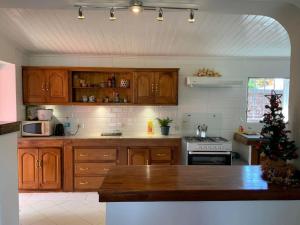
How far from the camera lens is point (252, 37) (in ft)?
10.9

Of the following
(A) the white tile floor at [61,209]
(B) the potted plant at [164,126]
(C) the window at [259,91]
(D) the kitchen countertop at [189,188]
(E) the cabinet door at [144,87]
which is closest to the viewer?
(D) the kitchen countertop at [189,188]

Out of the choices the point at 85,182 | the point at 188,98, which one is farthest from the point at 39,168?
the point at 188,98

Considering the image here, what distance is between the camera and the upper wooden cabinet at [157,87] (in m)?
4.23

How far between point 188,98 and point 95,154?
197cm

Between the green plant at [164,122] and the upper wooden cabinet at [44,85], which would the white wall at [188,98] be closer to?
the green plant at [164,122]

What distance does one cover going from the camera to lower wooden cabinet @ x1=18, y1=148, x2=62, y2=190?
3.91 meters

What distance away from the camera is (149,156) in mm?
4066

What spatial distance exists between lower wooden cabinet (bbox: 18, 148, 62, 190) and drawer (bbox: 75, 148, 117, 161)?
324 mm

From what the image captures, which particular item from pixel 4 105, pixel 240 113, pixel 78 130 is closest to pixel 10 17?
pixel 4 105

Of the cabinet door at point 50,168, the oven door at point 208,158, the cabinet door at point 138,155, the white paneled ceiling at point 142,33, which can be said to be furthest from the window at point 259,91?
the cabinet door at point 50,168

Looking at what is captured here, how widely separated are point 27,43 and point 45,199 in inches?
94.0

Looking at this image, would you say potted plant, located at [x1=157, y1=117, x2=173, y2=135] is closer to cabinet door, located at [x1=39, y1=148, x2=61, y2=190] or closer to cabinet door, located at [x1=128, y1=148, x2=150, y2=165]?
cabinet door, located at [x1=128, y1=148, x2=150, y2=165]

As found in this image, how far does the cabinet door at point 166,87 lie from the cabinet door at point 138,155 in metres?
0.88

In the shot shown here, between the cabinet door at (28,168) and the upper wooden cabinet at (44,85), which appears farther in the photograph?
the upper wooden cabinet at (44,85)
